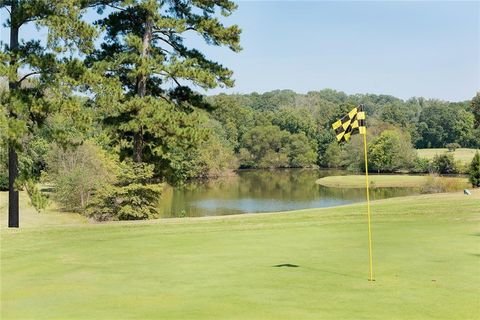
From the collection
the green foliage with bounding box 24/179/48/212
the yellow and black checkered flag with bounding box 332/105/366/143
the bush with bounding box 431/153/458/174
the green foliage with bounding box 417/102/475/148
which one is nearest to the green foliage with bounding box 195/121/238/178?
the bush with bounding box 431/153/458/174

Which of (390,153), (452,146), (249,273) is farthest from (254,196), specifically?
(452,146)

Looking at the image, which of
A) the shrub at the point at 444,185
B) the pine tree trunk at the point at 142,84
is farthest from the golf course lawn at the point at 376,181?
the pine tree trunk at the point at 142,84

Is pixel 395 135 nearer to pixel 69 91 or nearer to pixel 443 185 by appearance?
pixel 443 185

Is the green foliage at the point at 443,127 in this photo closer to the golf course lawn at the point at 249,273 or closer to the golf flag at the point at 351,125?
the golf course lawn at the point at 249,273

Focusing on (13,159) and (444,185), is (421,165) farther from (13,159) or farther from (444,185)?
(13,159)

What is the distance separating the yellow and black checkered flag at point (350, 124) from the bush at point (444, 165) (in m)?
91.1

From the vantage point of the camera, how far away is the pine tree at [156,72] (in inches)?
1078

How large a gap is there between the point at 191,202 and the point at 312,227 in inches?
1690

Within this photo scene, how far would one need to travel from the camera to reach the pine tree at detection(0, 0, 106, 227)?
20.6 meters

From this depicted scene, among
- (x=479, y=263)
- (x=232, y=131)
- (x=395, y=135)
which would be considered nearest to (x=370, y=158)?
(x=395, y=135)

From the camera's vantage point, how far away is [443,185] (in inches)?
2210

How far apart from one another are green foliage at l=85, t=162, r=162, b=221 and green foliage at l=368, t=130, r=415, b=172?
268ft

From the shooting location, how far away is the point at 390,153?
106 meters

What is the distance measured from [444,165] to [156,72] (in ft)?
265
